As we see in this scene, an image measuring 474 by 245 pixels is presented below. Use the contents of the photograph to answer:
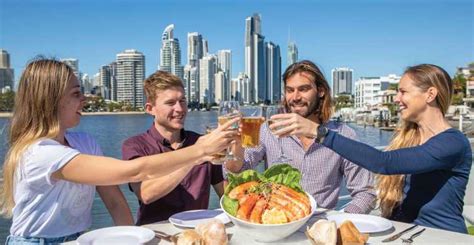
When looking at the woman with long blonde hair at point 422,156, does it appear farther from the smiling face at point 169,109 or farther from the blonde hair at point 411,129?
the smiling face at point 169,109

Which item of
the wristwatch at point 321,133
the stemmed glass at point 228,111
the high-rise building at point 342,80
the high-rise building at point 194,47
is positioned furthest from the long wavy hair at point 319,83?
the high-rise building at point 342,80

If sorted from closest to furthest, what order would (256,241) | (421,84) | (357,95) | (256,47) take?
1. (256,241)
2. (421,84)
3. (256,47)
4. (357,95)

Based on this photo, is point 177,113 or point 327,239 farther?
point 177,113

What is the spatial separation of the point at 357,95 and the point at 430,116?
119702 mm

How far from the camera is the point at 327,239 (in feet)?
5.16

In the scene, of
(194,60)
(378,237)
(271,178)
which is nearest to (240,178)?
(271,178)

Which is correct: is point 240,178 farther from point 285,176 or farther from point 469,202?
point 469,202

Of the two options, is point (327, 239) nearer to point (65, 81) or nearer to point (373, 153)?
point (373, 153)

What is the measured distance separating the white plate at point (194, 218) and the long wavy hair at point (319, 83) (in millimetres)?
1078

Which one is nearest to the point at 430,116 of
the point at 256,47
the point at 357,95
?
the point at 256,47

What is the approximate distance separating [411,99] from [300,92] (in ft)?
2.34

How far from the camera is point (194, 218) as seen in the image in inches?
83.0

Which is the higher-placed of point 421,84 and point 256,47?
point 256,47

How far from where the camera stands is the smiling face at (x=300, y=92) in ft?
9.74
